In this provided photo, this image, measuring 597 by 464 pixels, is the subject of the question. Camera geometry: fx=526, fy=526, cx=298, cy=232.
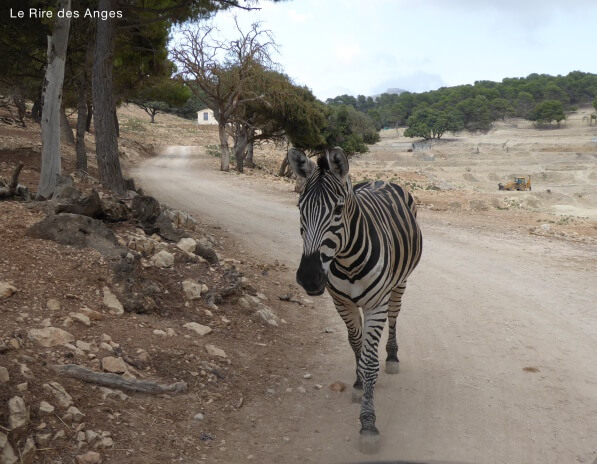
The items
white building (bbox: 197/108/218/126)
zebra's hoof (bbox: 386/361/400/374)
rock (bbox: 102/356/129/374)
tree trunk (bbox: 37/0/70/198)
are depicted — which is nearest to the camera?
rock (bbox: 102/356/129/374)

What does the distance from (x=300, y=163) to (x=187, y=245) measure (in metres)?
4.29

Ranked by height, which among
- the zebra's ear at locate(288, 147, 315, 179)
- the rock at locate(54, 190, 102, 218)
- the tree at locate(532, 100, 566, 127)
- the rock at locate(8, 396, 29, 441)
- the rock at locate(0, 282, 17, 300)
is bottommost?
the rock at locate(8, 396, 29, 441)

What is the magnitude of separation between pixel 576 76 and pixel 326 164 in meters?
147

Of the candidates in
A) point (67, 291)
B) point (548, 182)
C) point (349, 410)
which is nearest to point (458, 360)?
point (349, 410)

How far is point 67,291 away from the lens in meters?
5.52

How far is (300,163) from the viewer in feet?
13.4

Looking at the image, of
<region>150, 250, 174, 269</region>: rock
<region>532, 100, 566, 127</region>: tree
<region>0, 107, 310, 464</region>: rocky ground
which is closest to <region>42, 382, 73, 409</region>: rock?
<region>0, 107, 310, 464</region>: rocky ground

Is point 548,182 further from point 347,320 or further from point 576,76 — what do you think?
point 576,76

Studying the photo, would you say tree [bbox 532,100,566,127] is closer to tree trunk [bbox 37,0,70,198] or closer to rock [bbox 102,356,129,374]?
tree trunk [bbox 37,0,70,198]

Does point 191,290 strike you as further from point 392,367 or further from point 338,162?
point 338,162

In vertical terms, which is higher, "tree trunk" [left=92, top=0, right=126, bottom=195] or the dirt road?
"tree trunk" [left=92, top=0, right=126, bottom=195]

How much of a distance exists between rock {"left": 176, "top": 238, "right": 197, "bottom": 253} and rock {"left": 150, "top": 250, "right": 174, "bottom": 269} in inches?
27.3

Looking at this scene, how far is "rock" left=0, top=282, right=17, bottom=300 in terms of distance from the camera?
498 cm

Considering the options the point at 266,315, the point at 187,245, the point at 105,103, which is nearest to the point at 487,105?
the point at 105,103
